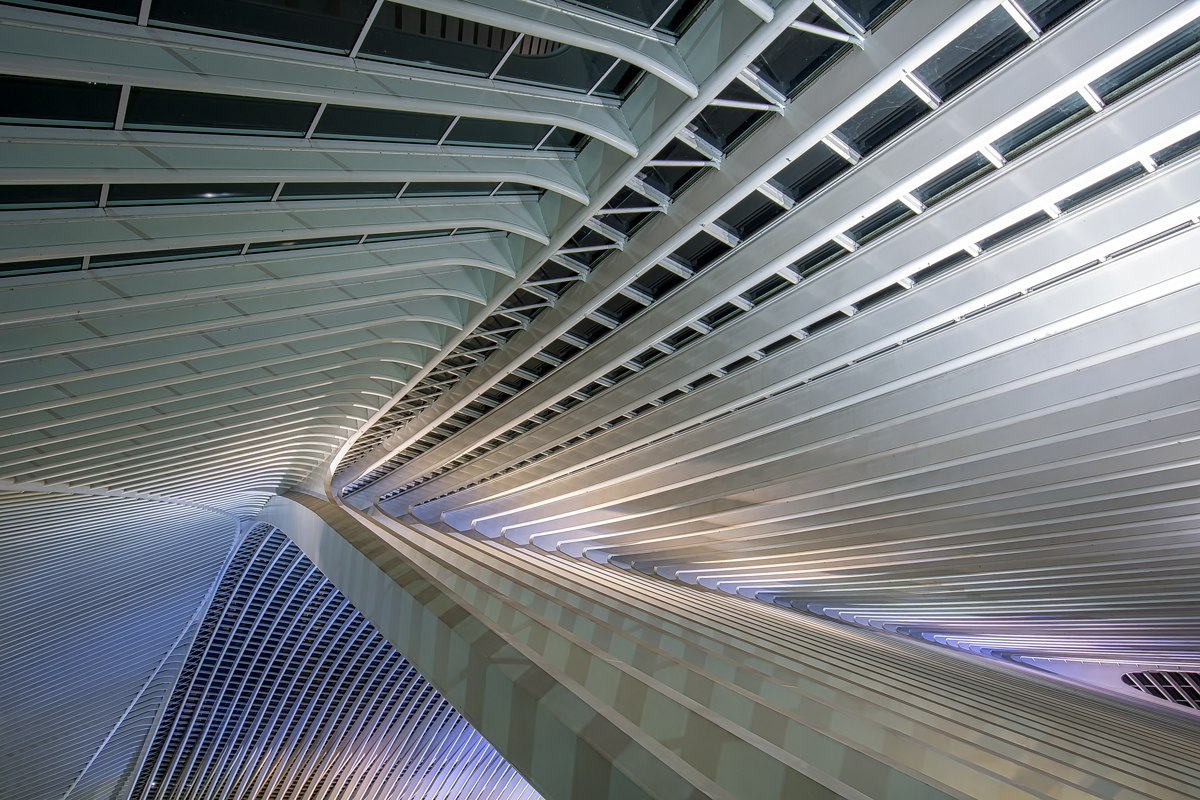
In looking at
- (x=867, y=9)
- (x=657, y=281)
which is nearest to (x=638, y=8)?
(x=867, y=9)

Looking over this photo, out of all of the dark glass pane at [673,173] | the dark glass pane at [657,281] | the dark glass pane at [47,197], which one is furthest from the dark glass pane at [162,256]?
the dark glass pane at [657,281]

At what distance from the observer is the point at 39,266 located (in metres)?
7.27

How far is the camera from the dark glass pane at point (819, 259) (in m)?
9.43

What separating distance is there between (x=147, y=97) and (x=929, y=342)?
35.6ft

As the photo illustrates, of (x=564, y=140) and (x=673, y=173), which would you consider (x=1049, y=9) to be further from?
(x=564, y=140)

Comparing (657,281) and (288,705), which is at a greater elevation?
(657,281)

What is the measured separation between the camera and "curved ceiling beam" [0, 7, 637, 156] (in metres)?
4.37

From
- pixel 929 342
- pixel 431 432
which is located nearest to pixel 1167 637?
pixel 929 342

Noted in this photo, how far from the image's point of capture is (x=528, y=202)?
30.9 feet

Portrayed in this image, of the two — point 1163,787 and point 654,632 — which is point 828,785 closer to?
point 654,632

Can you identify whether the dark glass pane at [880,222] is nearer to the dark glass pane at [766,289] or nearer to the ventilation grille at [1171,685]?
the dark glass pane at [766,289]

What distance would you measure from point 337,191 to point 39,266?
3.40 m

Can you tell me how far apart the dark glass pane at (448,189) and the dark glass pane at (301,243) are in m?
1.39

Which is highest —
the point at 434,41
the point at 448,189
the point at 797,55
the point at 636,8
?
the point at 797,55
